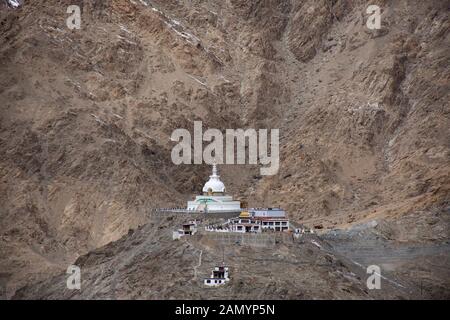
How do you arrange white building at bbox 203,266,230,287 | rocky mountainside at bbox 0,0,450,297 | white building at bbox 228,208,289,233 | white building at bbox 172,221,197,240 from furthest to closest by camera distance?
rocky mountainside at bbox 0,0,450,297 < white building at bbox 172,221,197,240 < white building at bbox 228,208,289,233 < white building at bbox 203,266,230,287

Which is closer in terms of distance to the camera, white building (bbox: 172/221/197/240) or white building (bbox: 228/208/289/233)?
white building (bbox: 228/208/289/233)

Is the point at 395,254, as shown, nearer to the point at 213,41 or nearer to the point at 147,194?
the point at 147,194

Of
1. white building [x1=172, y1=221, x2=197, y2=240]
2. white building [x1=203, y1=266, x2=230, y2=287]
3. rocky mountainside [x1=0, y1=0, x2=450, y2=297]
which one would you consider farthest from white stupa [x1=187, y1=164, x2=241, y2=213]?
white building [x1=203, y1=266, x2=230, y2=287]

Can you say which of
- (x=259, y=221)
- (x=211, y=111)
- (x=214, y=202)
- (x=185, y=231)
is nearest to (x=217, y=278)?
(x=185, y=231)

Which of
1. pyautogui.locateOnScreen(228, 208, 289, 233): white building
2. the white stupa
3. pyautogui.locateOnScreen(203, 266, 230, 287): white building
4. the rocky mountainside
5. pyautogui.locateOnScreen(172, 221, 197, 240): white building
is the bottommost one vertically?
pyautogui.locateOnScreen(203, 266, 230, 287): white building

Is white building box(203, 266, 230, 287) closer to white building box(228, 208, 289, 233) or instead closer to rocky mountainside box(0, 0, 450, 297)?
white building box(228, 208, 289, 233)

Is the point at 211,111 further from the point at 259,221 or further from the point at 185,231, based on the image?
the point at 259,221

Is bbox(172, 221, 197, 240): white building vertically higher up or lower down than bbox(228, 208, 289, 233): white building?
lower down
